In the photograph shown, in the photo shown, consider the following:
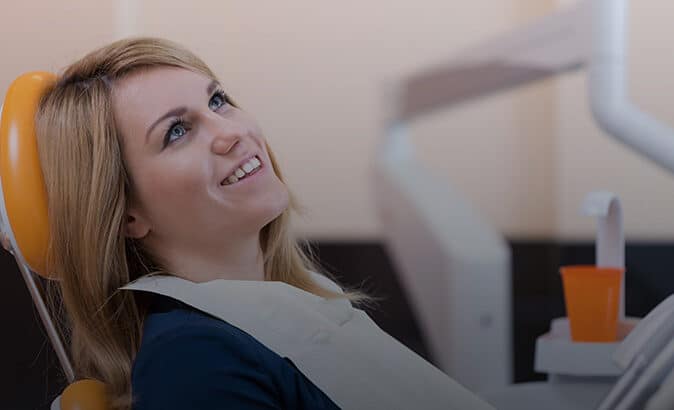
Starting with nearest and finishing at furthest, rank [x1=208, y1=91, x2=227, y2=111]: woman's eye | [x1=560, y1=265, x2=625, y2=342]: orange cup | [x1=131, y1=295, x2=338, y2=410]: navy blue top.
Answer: [x1=131, y1=295, x2=338, y2=410]: navy blue top → [x1=208, y1=91, x2=227, y2=111]: woman's eye → [x1=560, y1=265, x2=625, y2=342]: orange cup

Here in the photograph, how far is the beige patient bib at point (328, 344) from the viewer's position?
621 mm

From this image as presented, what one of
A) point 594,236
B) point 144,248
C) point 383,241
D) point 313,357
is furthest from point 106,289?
point 594,236

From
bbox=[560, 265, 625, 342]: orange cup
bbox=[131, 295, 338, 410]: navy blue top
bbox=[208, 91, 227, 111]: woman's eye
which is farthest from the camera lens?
bbox=[560, 265, 625, 342]: orange cup

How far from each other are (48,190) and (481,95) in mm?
590

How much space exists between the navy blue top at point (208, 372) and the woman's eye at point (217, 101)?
0.63 ft

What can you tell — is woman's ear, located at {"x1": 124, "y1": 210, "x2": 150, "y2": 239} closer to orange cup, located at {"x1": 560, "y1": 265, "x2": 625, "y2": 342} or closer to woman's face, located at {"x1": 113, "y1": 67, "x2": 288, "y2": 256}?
woman's face, located at {"x1": 113, "y1": 67, "x2": 288, "y2": 256}

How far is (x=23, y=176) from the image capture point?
616 millimetres

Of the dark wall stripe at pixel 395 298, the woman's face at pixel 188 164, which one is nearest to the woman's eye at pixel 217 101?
the woman's face at pixel 188 164

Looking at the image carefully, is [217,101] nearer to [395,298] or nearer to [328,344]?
[328,344]

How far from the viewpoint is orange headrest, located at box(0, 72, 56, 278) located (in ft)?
2.01

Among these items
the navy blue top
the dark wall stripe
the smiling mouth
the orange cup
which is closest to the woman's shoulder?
the navy blue top

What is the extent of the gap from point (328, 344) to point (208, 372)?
137mm

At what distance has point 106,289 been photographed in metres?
0.63

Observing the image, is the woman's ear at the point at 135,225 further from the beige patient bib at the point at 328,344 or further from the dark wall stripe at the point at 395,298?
the dark wall stripe at the point at 395,298
